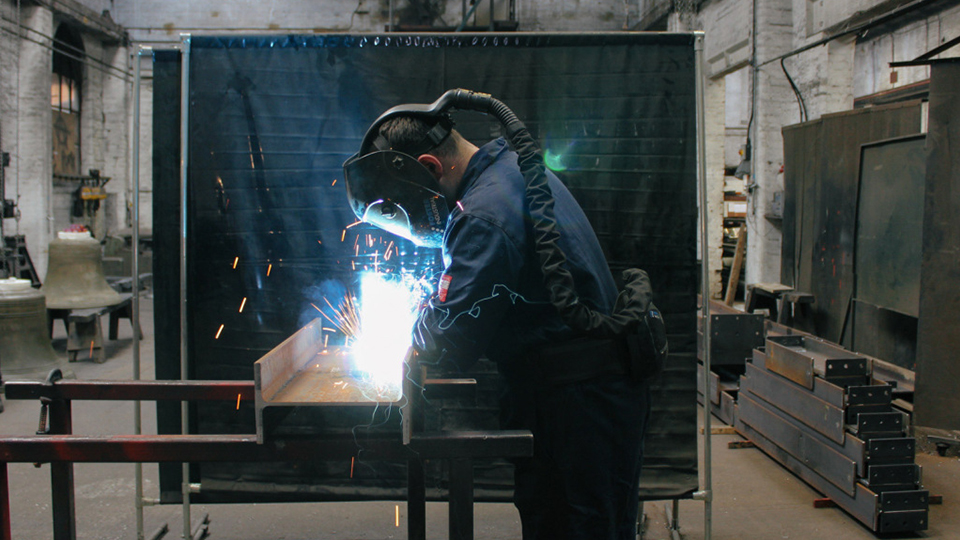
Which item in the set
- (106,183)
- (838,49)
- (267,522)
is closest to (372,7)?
(106,183)

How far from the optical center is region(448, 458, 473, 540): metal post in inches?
66.2

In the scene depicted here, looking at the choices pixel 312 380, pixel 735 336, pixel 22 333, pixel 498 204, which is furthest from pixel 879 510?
pixel 22 333

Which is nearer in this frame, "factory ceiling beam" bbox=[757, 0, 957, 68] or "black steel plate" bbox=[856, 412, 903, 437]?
"black steel plate" bbox=[856, 412, 903, 437]

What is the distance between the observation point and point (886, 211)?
5.19m

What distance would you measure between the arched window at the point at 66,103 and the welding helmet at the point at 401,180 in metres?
13.2

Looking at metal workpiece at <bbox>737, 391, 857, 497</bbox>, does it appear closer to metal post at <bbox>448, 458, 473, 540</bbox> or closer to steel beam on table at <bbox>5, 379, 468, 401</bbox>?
steel beam on table at <bbox>5, 379, 468, 401</bbox>

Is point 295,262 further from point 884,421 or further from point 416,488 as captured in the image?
point 884,421

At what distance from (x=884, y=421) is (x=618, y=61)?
2249mm

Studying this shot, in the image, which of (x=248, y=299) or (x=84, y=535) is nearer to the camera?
(x=248, y=299)

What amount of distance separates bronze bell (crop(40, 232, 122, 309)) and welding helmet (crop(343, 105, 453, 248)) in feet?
21.1

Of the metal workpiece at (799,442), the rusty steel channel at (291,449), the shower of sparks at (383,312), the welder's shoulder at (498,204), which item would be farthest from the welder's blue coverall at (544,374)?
the metal workpiece at (799,442)


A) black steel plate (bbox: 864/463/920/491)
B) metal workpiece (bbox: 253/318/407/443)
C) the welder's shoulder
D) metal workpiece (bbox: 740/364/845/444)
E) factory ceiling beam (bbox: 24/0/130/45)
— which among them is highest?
factory ceiling beam (bbox: 24/0/130/45)

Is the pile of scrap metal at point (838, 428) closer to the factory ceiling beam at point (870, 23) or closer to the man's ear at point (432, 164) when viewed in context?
Result: the man's ear at point (432, 164)

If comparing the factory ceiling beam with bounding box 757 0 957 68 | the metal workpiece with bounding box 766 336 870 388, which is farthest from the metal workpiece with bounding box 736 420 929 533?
the factory ceiling beam with bounding box 757 0 957 68
